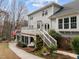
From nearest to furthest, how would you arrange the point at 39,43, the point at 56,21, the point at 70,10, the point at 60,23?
the point at 39,43, the point at 70,10, the point at 60,23, the point at 56,21

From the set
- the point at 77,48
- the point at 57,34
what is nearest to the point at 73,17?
the point at 57,34

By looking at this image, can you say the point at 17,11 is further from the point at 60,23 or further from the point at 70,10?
the point at 70,10

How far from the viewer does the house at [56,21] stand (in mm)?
21147

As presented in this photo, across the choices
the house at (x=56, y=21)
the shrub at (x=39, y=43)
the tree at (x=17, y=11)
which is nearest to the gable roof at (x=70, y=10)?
the house at (x=56, y=21)

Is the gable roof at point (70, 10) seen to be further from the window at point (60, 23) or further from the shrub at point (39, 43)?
the shrub at point (39, 43)

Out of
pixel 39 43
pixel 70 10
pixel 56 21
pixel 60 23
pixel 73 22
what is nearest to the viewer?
pixel 73 22

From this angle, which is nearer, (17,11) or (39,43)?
(39,43)

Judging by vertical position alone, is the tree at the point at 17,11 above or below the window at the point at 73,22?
above

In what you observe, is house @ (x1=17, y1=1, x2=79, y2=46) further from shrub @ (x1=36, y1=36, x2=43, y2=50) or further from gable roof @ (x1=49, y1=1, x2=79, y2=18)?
shrub @ (x1=36, y1=36, x2=43, y2=50)

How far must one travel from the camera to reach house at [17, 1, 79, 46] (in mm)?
21147

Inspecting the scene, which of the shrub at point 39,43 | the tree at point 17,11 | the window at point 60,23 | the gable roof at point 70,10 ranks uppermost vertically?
the tree at point 17,11

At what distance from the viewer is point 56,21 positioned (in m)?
25.0

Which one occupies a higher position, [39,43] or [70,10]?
[70,10]

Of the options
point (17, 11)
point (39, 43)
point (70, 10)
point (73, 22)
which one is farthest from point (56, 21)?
point (17, 11)
